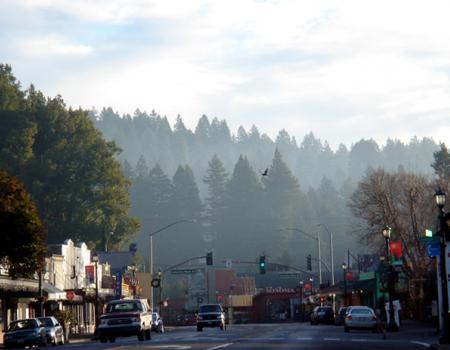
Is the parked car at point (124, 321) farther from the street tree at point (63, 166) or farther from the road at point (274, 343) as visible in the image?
the street tree at point (63, 166)

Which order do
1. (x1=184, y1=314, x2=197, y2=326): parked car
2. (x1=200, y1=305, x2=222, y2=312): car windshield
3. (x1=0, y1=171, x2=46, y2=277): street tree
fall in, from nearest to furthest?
(x1=0, y1=171, x2=46, y2=277): street tree < (x1=200, y1=305, x2=222, y2=312): car windshield < (x1=184, y1=314, x2=197, y2=326): parked car

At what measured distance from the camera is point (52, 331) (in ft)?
175

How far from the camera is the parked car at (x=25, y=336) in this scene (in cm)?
5097

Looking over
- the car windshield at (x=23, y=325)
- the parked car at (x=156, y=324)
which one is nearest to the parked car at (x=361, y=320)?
the parked car at (x=156, y=324)

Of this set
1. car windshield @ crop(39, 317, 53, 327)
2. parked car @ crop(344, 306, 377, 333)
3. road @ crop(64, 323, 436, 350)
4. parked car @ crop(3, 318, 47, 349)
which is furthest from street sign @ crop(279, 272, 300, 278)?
parked car @ crop(3, 318, 47, 349)

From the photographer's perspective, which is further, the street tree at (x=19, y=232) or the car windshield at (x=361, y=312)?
the car windshield at (x=361, y=312)

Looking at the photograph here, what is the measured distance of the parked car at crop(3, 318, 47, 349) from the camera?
51.0 metres

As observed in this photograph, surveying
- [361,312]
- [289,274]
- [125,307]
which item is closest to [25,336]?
[125,307]

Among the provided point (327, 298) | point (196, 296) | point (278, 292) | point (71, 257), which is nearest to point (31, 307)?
point (71, 257)

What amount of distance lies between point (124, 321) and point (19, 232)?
32.8 ft

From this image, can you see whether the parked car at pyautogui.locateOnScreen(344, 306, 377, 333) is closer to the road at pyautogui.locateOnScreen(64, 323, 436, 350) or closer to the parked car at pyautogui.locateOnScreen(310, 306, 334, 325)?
the road at pyautogui.locateOnScreen(64, 323, 436, 350)

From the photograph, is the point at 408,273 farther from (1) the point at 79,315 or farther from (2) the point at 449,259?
(2) the point at 449,259

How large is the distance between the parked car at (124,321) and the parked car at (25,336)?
4363mm

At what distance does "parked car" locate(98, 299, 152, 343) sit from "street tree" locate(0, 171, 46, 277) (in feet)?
26.3
